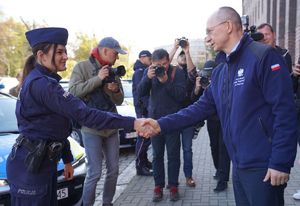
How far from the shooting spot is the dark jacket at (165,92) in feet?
17.7

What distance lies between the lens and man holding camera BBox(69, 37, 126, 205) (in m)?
4.44

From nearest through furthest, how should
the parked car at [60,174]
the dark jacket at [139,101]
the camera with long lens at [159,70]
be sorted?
the parked car at [60,174], the camera with long lens at [159,70], the dark jacket at [139,101]

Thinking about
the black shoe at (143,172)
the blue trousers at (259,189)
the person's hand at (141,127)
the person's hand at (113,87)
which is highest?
the person's hand at (113,87)

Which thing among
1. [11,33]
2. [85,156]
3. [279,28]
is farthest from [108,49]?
[11,33]

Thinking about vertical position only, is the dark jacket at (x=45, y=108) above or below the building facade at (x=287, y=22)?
above

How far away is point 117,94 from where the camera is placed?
4.63 metres

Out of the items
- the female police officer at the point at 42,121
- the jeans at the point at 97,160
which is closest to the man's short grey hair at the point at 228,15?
the female police officer at the point at 42,121

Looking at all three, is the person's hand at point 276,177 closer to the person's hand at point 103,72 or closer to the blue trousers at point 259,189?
the blue trousers at point 259,189

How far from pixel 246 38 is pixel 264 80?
42 centimetres

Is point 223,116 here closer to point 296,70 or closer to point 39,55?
point 39,55

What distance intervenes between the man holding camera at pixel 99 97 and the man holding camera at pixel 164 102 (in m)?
0.84

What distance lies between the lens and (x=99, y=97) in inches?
178

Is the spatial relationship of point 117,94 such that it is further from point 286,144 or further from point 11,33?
point 11,33

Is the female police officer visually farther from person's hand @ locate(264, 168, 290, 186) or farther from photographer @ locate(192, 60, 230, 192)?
photographer @ locate(192, 60, 230, 192)
